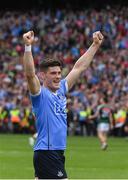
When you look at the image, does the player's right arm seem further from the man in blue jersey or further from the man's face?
the man's face

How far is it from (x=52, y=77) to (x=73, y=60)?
31183mm

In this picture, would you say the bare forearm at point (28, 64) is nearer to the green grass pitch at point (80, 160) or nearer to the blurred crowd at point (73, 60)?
the green grass pitch at point (80, 160)

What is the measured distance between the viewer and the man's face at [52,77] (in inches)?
317

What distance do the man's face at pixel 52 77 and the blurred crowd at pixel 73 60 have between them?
79.0 ft

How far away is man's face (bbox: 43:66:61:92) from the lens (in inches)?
317

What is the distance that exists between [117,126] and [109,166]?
1456 cm

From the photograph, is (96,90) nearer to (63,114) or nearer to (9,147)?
(9,147)

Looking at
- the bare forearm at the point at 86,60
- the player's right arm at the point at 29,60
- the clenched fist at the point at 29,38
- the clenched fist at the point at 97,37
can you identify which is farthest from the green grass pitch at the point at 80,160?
the clenched fist at the point at 29,38

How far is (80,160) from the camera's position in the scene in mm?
20438

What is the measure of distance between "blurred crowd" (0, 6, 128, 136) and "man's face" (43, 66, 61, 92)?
24.1 metres

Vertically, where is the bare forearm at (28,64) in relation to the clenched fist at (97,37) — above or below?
below

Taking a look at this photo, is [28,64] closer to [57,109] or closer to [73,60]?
[57,109]

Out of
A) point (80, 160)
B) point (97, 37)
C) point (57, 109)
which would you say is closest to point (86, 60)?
point (97, 37)

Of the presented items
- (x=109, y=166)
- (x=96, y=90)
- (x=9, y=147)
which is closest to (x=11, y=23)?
(x=96, y=90)
